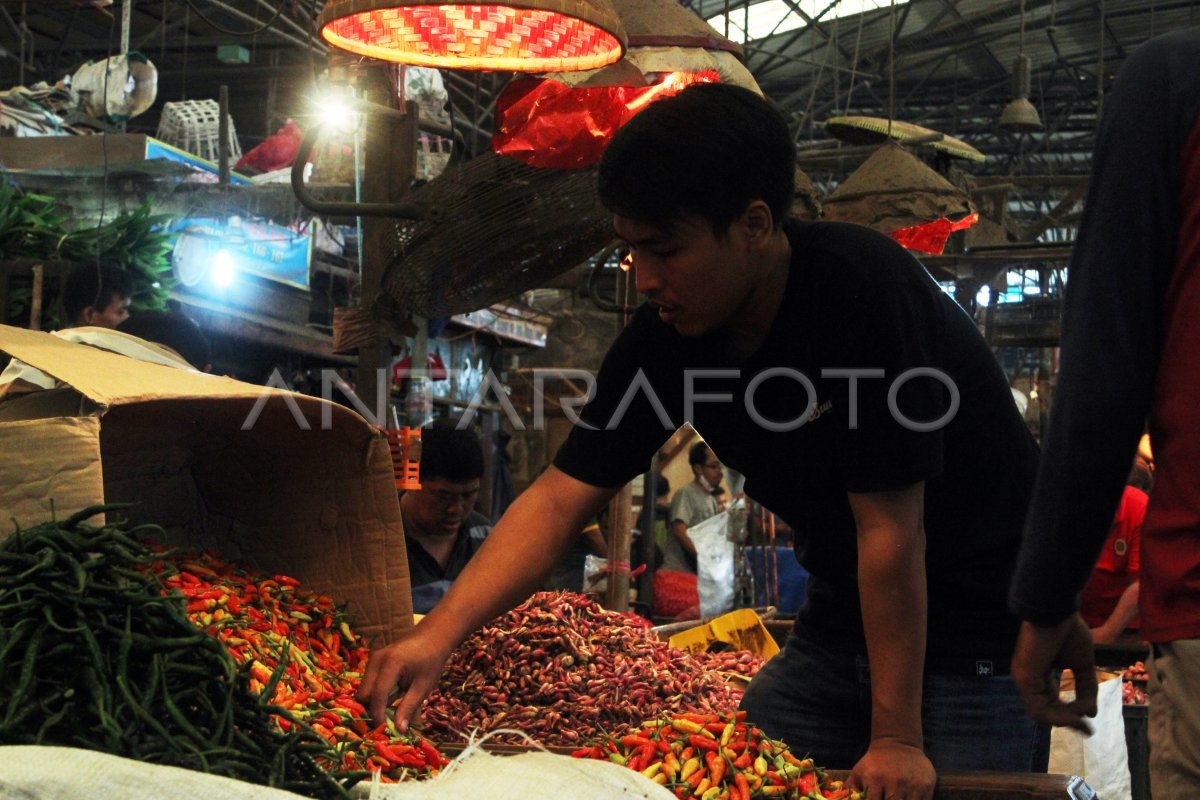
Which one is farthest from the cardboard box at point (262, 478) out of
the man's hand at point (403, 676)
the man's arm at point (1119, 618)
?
the man's arm at point (1119, 618)

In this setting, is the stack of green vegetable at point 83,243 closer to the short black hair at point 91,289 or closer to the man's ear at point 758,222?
the short black hair at point 91,289

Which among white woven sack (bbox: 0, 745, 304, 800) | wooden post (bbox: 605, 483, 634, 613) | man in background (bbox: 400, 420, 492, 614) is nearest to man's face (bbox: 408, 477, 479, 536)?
man in background (bbox: 400, 420, 492, 614)

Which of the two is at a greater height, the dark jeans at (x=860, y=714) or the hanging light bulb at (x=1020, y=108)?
the hanging light bulb at (x=1020, y=108)

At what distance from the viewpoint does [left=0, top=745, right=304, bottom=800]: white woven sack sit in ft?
Result: 3.92

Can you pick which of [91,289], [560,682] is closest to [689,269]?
[560,682]

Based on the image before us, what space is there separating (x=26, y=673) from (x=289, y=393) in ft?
2.55

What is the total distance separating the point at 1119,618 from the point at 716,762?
3.94 meters

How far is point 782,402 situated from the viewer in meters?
2.05

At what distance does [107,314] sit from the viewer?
15.3 ft

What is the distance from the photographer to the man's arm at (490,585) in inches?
78.0

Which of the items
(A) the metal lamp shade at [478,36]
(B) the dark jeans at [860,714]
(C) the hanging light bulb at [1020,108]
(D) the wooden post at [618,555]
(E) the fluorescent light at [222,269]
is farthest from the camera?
(E) the fluorescent light at [222,269]

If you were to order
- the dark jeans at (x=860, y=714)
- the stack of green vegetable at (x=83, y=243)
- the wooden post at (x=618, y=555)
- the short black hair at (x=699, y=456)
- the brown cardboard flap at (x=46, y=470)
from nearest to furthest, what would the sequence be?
1. the brown cardboard flap at (x=46, y=470)
2. the dark jeans at (x=860, y=714)
3. the wooden post at (x=618, y=555)
4. the stack of green vegetable at (x=83, y=243)
5. the short black hair at (x=699, y=456)

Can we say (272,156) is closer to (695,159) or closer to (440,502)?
(440,502)

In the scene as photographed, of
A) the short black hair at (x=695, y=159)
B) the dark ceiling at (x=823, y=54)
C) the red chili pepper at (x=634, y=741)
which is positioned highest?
the dark ceiling at (x=823, y=54)
